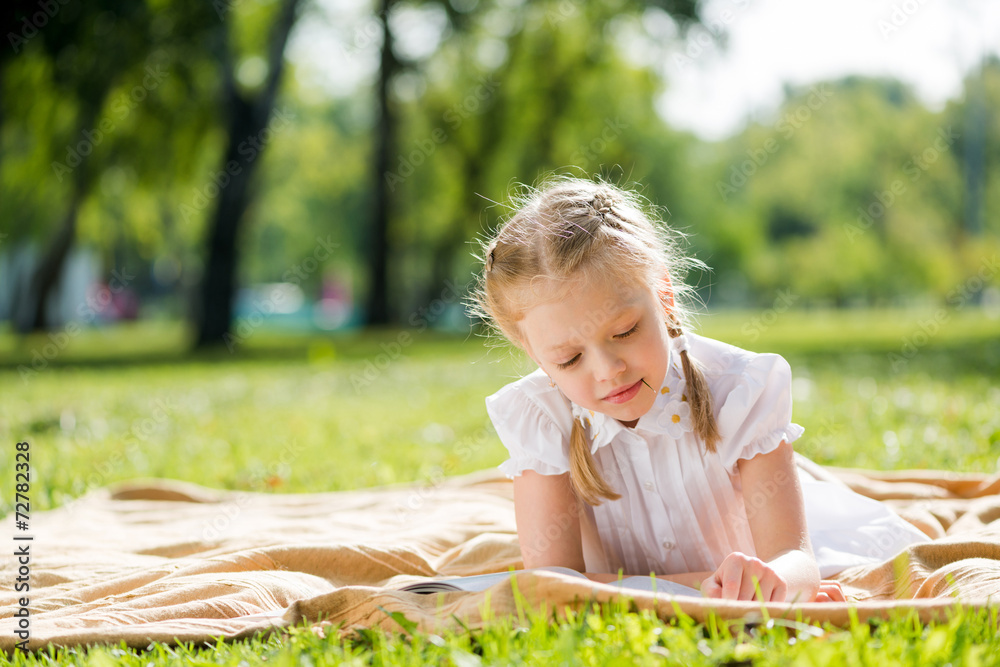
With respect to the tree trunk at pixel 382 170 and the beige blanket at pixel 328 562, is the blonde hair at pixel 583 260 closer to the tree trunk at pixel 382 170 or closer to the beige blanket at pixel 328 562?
the beige blanket at pixel 328 562

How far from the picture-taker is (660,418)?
2676 millimetres

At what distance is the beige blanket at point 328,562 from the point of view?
234 cm

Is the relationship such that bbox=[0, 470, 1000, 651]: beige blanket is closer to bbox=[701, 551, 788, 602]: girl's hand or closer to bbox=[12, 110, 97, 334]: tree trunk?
bbox=[701, 551, 788, 602]: girl's hand

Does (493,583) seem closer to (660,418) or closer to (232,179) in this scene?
(660,418)

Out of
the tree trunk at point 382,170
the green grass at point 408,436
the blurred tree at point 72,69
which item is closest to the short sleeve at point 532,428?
the green grass at point 408,436

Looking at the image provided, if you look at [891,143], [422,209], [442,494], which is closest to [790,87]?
[891,143]

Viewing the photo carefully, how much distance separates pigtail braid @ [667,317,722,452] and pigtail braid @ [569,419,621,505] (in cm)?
32

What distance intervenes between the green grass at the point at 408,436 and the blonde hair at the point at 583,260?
360 mm

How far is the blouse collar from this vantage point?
268cm

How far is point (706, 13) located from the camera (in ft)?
54.7

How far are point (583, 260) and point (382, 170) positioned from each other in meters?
20.7

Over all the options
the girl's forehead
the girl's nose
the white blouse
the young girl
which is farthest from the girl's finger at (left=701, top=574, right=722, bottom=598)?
the girl's forehead

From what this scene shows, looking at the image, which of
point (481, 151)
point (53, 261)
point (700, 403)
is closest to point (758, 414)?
point (700, 403)

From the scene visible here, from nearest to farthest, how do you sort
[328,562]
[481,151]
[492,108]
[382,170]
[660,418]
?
[660,418]
[328,562]
[382,170]
[492,108]
[481,151]
